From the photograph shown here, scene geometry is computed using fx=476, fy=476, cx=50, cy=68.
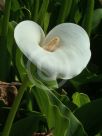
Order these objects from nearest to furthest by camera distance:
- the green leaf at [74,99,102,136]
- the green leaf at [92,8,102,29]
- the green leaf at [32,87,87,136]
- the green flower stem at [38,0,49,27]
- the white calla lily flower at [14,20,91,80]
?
the white calla lily flower at [14,20,91,80] → the green leaf at [32,87,87,136] → the green leaf at [74,99,102,136] → the green flower stem at [38,0,49,27] → the green leaf at [92,8,102,29]

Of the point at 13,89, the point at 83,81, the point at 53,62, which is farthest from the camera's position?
the point at 83,81

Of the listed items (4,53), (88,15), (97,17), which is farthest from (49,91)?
(97,17)

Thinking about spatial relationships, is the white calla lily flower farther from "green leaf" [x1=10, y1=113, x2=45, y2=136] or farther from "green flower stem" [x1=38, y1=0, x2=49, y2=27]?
"green flower stem" [x1=38, y1=0, x2=49, y2=27]

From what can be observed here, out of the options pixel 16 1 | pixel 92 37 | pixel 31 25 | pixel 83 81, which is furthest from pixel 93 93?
pixel 31 25

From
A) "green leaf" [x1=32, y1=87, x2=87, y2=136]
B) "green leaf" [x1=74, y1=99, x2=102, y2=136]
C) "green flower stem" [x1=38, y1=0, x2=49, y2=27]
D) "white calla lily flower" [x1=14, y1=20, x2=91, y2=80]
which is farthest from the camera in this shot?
"green flower stem" [x1=38, y1=0, x2=49, y2=27]

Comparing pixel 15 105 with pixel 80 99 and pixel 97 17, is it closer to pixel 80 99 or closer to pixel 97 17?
pixel 80 99

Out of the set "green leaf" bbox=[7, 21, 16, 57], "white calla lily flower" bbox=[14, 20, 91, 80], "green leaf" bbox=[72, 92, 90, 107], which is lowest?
"green leaf" bbox=[72, 92, 90, 107]

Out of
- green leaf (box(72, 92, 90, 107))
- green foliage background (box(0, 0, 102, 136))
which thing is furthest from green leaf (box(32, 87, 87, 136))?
green leaf (box(72, 92, 90, 107))

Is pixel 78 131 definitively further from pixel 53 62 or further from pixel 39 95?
pixel 53 62
